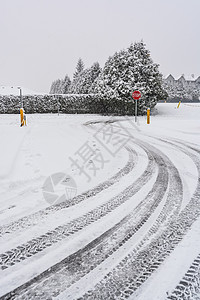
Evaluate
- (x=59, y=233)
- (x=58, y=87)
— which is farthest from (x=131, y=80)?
(x=58, y=87)

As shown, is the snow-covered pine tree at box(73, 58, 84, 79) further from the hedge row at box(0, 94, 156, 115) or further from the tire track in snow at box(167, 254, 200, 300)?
the tire track in snow at box(167, 254, 200, 300)

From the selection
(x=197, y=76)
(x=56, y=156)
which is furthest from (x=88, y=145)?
(x=197, y=76)

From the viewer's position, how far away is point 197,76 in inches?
2985

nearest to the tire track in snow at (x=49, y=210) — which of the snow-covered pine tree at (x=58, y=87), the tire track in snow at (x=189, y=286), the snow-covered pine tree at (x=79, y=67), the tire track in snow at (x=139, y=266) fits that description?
the tire track in snow at (x=139, y=266)

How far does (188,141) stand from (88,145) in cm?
418

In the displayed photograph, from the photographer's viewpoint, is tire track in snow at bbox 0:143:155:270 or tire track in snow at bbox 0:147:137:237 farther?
tire track in snow at bbox 0:147:137:237

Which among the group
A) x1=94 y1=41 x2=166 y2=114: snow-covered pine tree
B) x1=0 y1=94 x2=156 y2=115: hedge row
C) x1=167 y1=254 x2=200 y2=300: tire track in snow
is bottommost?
x1=167 y1=254 x2=200 y2=300: tire track in snow

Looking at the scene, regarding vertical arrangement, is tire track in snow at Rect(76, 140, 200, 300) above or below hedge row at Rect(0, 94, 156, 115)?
below

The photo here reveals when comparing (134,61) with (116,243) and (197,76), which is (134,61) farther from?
(197,76)

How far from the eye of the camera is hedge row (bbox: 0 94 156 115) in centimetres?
2156

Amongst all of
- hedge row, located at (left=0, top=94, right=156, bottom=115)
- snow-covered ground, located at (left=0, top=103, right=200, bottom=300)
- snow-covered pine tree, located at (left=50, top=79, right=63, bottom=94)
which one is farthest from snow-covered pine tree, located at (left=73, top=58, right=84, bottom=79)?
snow-covered ground, located at (left=0, top=103, right=200, bottom=300)

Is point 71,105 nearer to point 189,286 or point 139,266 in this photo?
point 139,266

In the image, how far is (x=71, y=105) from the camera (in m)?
23.4

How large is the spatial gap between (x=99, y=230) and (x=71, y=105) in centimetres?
2204
